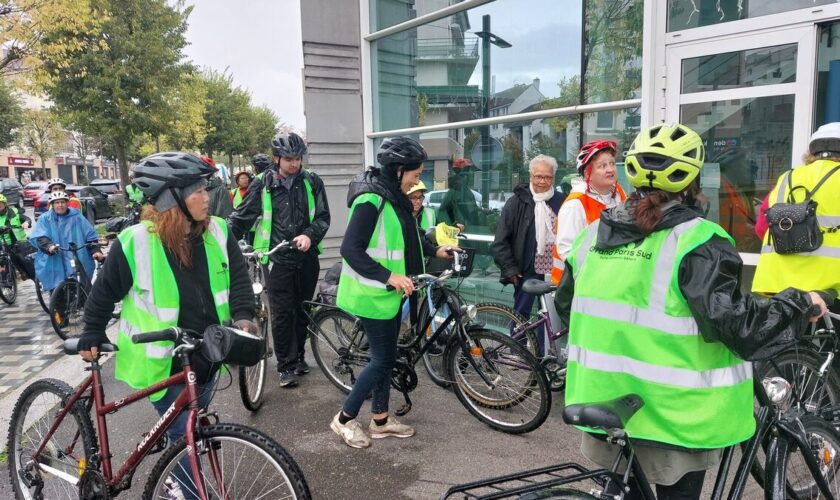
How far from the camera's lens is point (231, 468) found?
7.81 ft

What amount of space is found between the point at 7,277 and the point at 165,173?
830 cm

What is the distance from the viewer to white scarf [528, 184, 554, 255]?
4805mm

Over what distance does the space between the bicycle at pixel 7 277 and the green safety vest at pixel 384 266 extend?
779cm

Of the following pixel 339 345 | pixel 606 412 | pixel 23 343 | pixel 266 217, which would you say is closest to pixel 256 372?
pixel 339 345

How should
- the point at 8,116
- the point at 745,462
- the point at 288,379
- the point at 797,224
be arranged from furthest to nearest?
the point at 8,116
the point at 288,379
the point at 797,224
the point at 745,462

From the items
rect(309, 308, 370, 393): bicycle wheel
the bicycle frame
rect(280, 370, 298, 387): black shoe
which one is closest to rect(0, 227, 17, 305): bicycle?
rect(280, 370, 298, 387): black shoe

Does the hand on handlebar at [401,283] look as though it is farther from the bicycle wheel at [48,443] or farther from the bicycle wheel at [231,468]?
the bicycle wheel at [48,443]

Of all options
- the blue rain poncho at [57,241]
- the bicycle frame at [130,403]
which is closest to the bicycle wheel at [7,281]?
the blue rain poncho at [57,241]

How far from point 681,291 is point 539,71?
489cm

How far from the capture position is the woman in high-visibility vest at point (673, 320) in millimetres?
1761

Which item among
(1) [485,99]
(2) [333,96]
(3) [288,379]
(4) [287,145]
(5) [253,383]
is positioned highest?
(2) [333,96]

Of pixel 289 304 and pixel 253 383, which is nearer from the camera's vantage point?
pixel 253 383

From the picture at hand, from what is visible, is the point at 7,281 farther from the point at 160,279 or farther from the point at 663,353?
the point at 663,353

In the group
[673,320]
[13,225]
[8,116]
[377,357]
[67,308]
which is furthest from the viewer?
[8,116]
